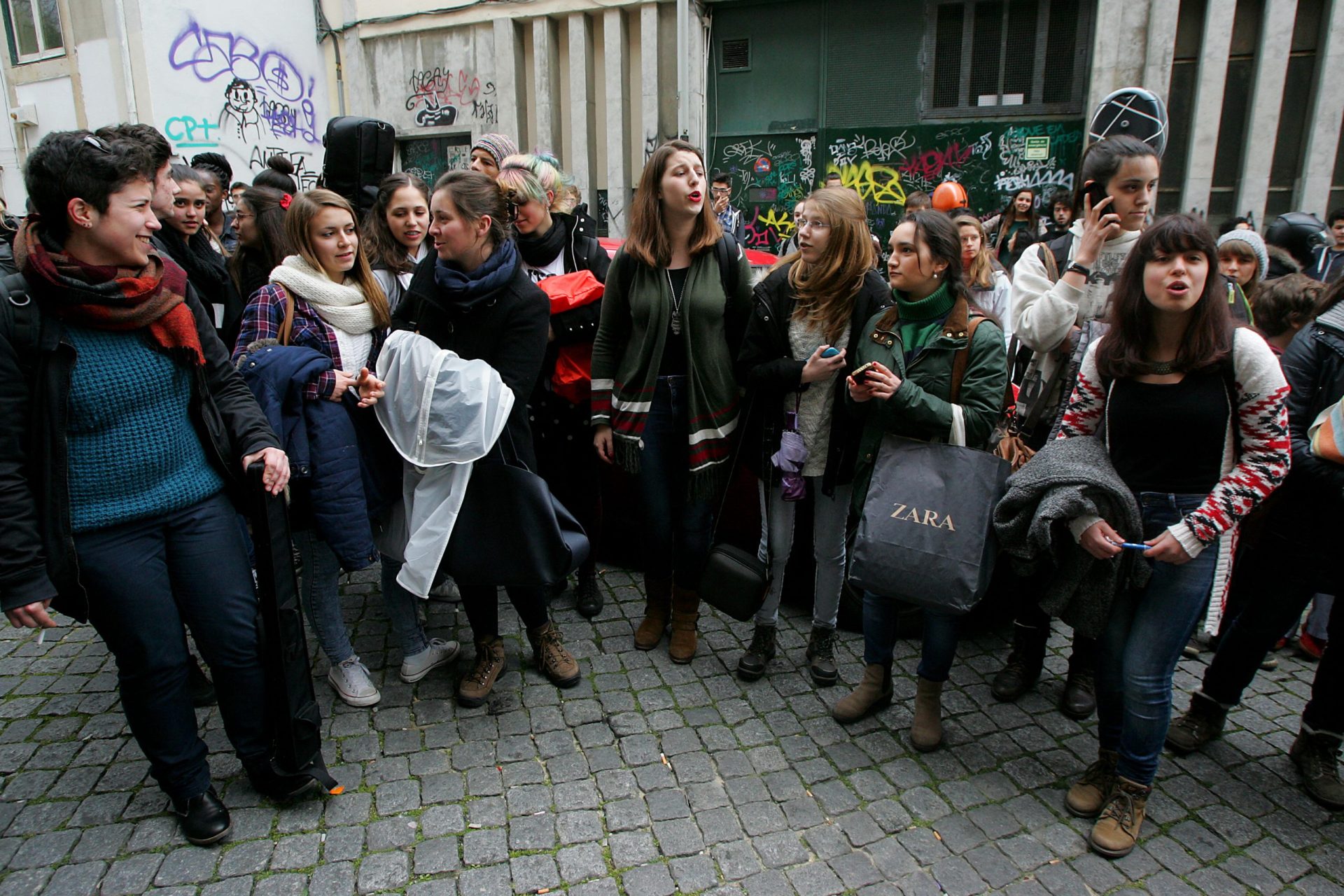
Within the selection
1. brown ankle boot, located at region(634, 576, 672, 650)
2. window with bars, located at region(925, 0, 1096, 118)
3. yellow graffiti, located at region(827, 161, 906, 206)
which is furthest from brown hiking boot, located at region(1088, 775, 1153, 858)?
window with bars, located at region(925, 0, 1096, 118)

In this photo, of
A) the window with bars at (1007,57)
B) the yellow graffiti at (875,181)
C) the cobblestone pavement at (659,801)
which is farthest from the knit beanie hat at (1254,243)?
the window with bars at (1007,57)

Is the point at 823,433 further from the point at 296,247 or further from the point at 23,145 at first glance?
the point at 23,145

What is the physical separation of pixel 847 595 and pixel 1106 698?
135 cm

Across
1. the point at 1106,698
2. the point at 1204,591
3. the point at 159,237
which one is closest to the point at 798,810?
the point at 1106,698

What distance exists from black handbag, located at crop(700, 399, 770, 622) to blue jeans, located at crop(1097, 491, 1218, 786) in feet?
4.20

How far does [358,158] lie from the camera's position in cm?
468

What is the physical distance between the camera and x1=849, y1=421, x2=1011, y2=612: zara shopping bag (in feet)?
9.16

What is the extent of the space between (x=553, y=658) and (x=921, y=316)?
2109mm

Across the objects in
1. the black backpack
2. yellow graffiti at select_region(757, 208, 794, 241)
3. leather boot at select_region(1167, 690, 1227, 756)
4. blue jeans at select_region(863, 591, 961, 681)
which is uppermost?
the black backpack

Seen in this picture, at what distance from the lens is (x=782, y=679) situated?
12.0 feet

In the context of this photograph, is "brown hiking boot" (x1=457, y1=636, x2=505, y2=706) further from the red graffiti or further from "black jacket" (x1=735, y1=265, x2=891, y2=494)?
the red graffiti

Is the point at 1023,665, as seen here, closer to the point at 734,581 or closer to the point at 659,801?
the point at 734,581

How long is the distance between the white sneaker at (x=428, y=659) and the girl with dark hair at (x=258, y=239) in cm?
195

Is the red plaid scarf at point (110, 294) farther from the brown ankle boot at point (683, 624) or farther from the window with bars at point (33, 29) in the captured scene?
the window with bars at point (33, 29)
